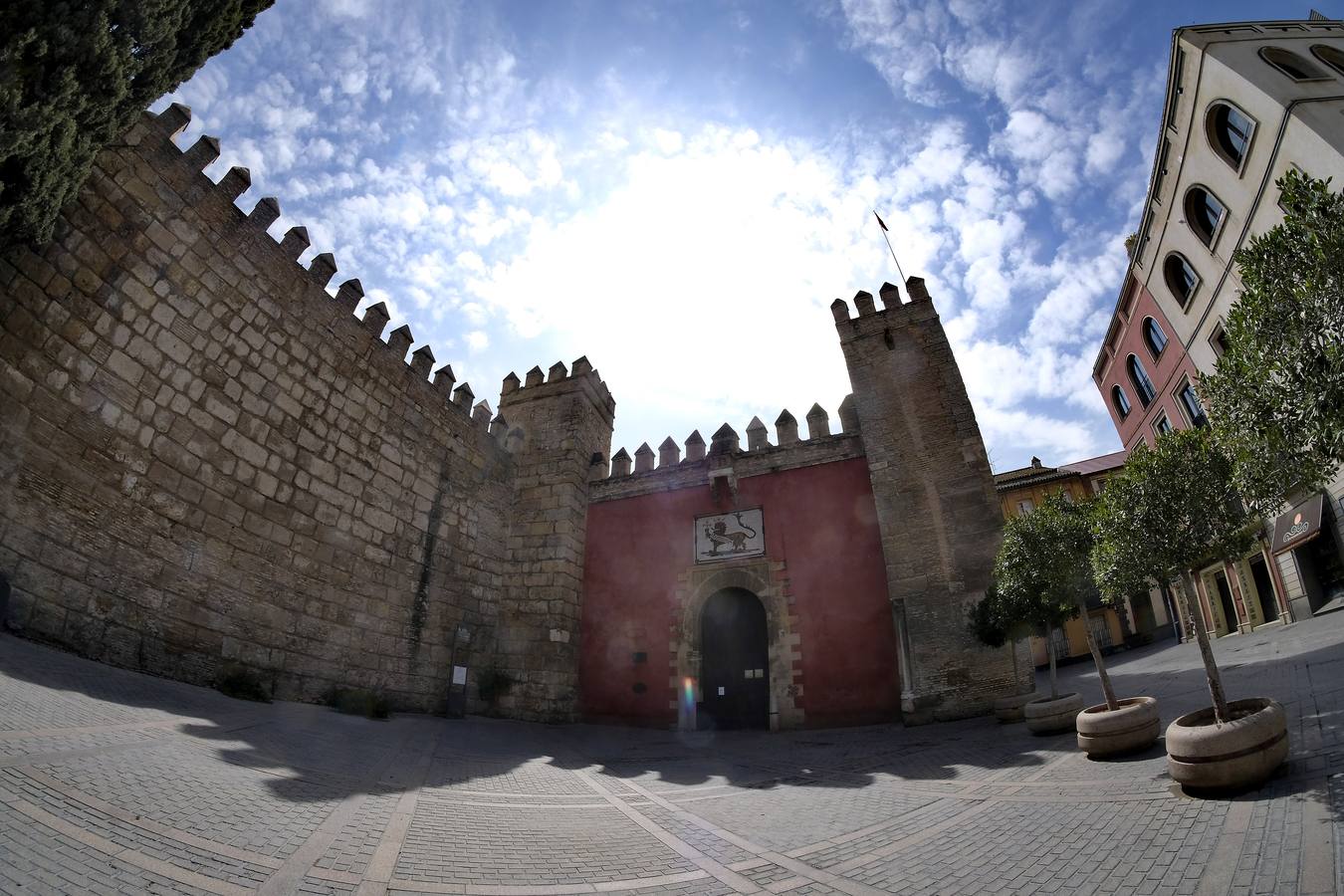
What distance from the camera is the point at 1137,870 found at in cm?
300

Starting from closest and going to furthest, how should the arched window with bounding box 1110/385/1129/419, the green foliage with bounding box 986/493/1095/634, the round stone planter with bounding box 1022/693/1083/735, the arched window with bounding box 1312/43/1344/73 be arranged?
the round stone planter with bounding box 1022/693/1083/735 < the green foliage with bounding box 986/493/1095/634 < the arched window with bounding box 1312/43/1344/73 < the arched window with bounding box 1110/385/1129/419

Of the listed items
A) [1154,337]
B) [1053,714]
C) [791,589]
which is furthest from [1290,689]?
[1154,337]

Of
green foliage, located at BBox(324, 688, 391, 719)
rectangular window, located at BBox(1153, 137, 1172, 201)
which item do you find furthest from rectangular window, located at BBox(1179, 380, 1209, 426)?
green foliage, located at BBox(324, 688, 391, 719)

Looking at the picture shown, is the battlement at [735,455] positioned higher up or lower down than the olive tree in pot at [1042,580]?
higher up

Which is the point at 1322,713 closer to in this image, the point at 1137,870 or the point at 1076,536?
the point at 1076,536

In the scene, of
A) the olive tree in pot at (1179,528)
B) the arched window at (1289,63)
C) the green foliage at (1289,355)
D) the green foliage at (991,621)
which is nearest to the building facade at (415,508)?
the green foliage at (991,621)

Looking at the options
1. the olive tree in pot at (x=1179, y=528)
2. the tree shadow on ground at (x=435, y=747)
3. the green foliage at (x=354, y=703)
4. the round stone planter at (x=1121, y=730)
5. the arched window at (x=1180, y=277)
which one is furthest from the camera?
the arched window at (x=1180, y=277)

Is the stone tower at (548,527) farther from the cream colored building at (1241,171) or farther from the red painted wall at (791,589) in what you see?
the cream colored building at (1241,171)

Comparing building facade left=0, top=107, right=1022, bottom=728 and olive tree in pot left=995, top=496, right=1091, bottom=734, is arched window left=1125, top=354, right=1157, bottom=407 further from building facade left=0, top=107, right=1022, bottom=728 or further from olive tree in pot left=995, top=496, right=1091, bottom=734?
olive tree in pot left=995, top=496, right=1091, bottom=734

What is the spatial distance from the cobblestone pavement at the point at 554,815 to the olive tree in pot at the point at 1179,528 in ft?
1.65

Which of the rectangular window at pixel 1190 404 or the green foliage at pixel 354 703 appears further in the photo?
the rectangular window at pixel 1190 404

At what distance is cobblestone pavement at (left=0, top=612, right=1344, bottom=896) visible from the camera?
2.70 m

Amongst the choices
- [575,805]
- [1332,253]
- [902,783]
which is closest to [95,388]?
[575,805]

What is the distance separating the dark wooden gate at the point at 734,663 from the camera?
37.7 feet
